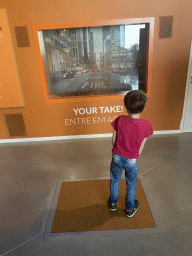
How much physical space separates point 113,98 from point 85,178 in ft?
5.16

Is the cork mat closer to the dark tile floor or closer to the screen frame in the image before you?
the dark tile floor

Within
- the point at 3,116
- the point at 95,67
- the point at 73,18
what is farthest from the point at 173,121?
the point at 3,116

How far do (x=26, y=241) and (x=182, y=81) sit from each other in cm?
331

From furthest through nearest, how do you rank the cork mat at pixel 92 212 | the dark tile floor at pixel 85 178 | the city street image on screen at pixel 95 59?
the city street image on screen at pixel 95 59, the cork mat at pixel 92 212, the dark tile floor at pixel 85 178

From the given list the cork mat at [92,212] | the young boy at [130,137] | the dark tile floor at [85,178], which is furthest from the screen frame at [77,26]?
the young boy at [130,137]

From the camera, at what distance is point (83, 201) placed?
2.01 meters

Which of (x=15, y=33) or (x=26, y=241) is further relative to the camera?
(x=15, y=33)

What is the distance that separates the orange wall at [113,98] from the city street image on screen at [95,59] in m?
0.18

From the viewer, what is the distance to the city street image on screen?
2918 millimetres

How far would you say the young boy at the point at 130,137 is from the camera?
1365 millimetres

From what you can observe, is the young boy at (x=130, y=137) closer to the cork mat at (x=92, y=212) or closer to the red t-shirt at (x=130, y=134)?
the red t-shirt at (x=130, y=134)

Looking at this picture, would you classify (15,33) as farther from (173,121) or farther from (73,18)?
A: (173,121)

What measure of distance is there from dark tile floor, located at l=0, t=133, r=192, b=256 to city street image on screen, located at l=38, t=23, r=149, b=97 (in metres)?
1.06

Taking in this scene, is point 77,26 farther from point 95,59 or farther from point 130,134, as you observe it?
point 130,134
